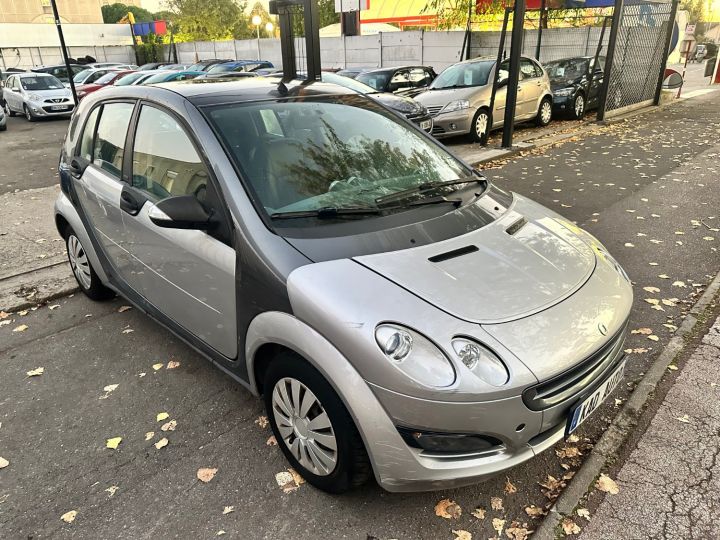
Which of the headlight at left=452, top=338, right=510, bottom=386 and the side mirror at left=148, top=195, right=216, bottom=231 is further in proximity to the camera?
the side mirror at left=148, top=195, right=216, bottom=231

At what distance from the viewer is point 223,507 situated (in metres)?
2.46

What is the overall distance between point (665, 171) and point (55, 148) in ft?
43.3

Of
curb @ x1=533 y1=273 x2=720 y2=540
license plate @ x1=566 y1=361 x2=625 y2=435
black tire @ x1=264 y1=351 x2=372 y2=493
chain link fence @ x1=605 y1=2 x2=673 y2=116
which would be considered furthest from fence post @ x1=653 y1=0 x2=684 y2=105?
black tire @ x1=264 y1=351 x2=372 y2=493

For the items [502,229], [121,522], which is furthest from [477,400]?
[121,522]

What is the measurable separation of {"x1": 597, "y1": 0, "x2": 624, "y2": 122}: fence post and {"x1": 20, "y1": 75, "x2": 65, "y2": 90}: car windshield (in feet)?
57.4

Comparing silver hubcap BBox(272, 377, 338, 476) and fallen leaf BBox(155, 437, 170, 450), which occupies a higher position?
silver hubcap BBox(272, 377, 338, 476)

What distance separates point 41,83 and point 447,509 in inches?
856

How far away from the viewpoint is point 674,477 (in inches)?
100

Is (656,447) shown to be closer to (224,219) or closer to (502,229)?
(502,229)

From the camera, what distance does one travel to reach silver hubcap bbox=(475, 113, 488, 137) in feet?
36.5

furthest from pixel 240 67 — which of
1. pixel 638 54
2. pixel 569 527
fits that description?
pixel 569 527

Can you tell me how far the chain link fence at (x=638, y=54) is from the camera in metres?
13.5

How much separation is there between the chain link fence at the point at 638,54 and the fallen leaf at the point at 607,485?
13.3m

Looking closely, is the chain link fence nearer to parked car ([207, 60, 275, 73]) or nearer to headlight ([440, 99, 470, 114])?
headlight ([440, 99, 470, 114])
